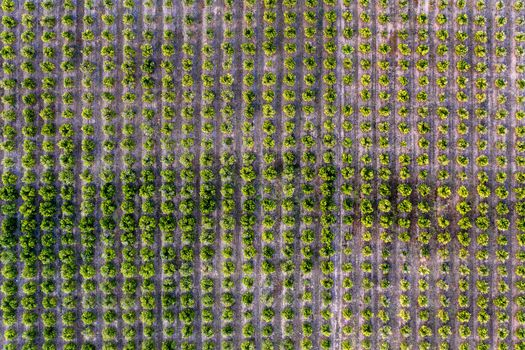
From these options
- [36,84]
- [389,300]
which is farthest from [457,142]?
[36,84]

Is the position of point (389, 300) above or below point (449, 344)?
above

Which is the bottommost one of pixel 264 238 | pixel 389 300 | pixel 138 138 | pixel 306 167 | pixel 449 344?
pixel 449 344

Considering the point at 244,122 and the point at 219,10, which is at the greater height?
the point at 219,10

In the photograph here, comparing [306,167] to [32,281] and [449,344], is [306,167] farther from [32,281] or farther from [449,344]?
[32,281]

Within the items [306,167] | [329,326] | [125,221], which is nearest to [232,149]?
[306,167]

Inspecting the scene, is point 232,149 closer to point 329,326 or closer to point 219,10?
point 219,10

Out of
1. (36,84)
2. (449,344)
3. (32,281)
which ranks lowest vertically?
(449,344)
